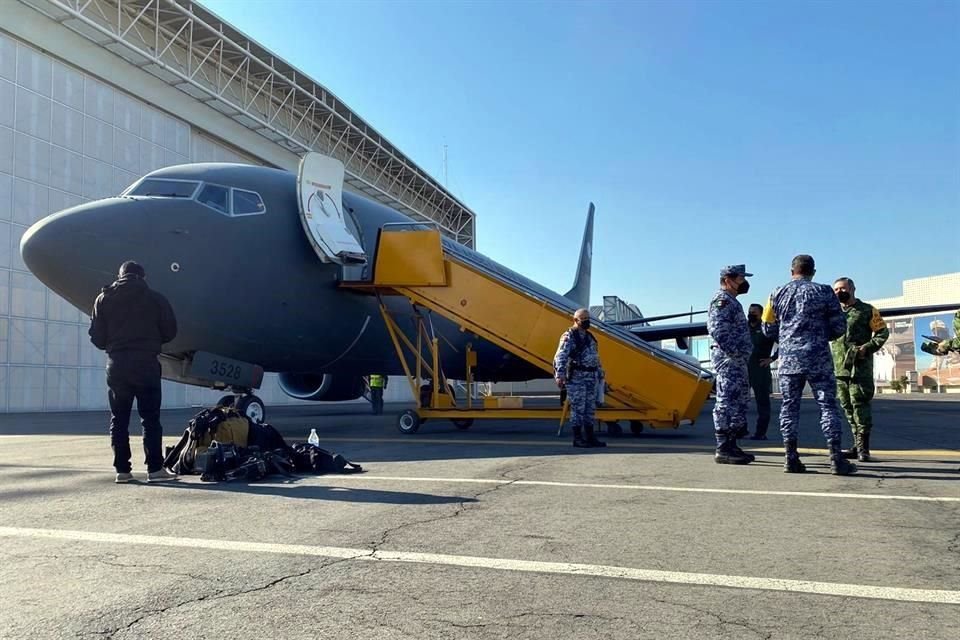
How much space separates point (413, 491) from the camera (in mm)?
4586

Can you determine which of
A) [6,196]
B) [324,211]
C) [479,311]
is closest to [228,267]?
[324,211]

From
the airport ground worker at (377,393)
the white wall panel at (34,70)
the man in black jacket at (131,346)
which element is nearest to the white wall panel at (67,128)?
the white wall panel at (34,70)

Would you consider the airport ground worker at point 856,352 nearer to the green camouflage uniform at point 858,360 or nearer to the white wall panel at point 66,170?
the green camouflage uniform at point 858,360

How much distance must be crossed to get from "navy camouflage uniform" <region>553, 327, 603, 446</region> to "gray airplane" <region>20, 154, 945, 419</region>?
1.32m

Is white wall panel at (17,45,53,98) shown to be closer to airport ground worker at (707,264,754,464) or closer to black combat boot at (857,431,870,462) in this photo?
airport ground worker at (707,264,754,464)

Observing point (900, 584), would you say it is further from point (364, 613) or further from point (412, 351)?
point (412, 351)

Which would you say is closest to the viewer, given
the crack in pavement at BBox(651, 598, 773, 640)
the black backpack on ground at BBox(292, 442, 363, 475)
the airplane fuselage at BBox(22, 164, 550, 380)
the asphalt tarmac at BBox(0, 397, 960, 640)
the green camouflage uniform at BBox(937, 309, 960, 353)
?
the crack in pavement at BBox(651, 598, 773, 640)

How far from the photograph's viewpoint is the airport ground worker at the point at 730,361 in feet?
20.1

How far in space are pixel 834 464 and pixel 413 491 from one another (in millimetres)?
3164

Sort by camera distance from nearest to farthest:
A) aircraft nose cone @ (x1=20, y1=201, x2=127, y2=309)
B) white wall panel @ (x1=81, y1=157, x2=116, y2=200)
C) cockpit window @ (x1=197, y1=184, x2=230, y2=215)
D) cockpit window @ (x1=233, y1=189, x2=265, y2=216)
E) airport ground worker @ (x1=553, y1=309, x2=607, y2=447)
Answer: aircraft nose cone @ (x1=20, y1=201, x2=127, y2=309) → airport ground worker @ (x1=553, y1=309, x2=607, y2=447) → cockpit window @ (x1=197, y1=184, x2=230, y2=215) → cockpit window @ (x1=233, y1=189, x2=265, y2=216) → white wall panel @ (x1=81, y1=157, x2=116, y2=200)

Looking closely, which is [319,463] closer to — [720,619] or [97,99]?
[720,619]

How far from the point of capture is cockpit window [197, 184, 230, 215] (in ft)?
28.5

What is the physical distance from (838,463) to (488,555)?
3524mm

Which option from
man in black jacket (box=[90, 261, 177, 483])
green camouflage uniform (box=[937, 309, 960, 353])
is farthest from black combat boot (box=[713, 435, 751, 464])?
man in black jacket (box=[90, 261, 177, 483])
